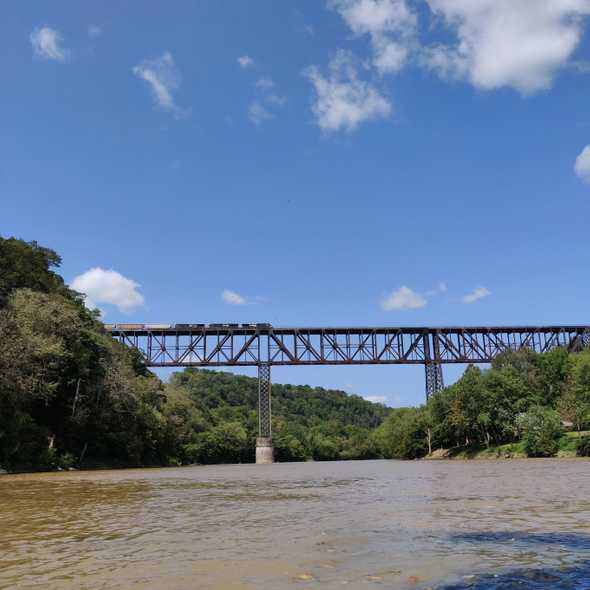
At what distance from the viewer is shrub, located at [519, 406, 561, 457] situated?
170ft

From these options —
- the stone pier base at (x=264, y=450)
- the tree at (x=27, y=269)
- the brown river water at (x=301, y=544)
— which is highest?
the tree at (x=27, y=269)

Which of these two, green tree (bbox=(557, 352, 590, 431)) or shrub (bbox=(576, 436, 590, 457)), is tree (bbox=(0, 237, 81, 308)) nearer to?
shrub (bbox=(576, 436, 590, 457))

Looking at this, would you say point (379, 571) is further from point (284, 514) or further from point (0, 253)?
point (0, 253)

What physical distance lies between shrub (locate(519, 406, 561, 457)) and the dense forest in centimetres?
9

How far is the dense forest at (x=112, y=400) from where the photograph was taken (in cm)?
3688

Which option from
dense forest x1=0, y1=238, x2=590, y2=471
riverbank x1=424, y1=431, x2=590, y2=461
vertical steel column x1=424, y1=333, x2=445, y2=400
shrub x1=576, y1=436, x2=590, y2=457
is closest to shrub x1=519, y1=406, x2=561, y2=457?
dense forest x1=0, y1=238, x2=590, y2=471

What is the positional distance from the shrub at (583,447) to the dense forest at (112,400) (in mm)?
113

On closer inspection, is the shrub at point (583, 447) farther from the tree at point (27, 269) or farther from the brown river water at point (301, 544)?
the tree at point (27, 269)

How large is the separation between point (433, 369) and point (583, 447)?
39.8m

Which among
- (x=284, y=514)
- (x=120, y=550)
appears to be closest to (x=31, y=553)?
(x=120, y=550)

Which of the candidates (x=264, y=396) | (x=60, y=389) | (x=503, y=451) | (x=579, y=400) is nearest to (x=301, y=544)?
(x=60, y=389)

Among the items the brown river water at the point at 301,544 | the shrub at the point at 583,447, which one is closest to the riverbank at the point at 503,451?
the shrub at the point at 583,447

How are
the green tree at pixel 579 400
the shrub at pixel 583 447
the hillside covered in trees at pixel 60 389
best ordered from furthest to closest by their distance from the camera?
the green tree at pixel 579 400 < the shrub at pixel 583 447 < the hillside covered in trees at pixel 60 389

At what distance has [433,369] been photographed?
3406 inches
